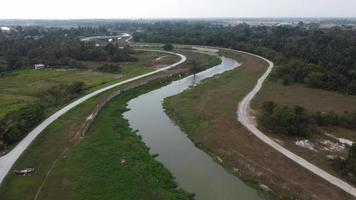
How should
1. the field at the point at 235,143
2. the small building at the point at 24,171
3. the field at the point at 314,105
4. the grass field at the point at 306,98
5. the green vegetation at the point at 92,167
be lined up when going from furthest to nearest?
the grass field at the point at 306,98
the field at the point at 314,105
the small building at the point at 24,171
the field at the point at 235,143
the green vegetation at the point at 92,167

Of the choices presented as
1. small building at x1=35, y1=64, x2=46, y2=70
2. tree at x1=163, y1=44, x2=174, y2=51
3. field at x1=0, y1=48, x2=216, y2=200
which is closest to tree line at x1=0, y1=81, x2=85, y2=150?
field at x1=0, y1=48, x2=216, y2=200

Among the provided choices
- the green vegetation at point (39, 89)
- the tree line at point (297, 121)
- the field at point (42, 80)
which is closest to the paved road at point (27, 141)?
the green vegetation at point (39, 89)

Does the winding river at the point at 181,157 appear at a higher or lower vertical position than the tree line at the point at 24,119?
lower

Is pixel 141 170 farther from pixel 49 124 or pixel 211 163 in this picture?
pixel 49 124

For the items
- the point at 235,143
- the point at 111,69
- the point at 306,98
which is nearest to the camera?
the point at 235,143

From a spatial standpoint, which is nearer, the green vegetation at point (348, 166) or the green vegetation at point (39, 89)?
the green vegetation at point (348, 166)

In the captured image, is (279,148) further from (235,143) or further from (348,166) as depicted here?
(348,166)

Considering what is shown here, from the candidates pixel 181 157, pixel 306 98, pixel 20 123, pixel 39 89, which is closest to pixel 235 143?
pixel 181 157

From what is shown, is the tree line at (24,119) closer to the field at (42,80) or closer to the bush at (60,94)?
the bush at (60,94)

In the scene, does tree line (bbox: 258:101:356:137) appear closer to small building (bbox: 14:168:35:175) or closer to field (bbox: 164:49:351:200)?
field (bbox: 164:49:351:200)
